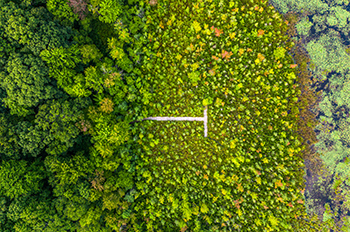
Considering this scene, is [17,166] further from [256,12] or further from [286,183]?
[256,12]

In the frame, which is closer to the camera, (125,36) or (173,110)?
(125,36)

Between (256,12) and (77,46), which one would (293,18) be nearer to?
(256,12)

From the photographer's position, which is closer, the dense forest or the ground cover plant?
the dense forest

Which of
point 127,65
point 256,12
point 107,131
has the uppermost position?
point 256,12

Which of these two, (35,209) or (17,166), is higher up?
(17,166)

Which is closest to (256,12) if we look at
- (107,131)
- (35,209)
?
(107,131)

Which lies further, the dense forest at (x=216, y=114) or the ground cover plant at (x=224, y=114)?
the ground cover plant at (x=224, y=114)

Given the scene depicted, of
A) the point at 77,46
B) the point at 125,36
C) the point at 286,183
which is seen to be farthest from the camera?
the point at 286,183

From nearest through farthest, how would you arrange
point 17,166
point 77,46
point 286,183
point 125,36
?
point 17,166 < point 77,46 < point 125,36 < point 286,183
